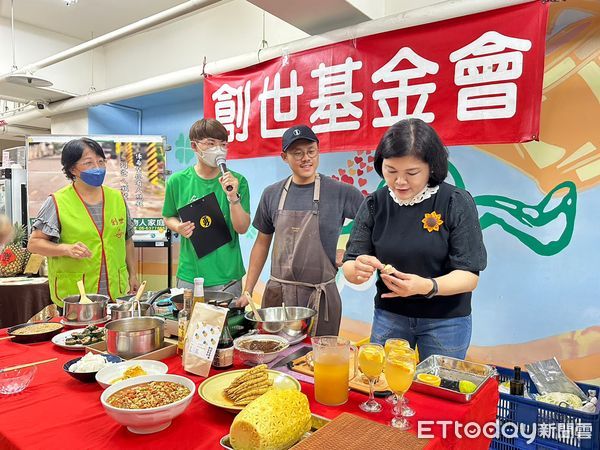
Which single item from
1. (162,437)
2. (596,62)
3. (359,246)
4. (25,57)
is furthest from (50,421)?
(25,57)

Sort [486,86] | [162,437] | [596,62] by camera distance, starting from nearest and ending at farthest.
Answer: [162,437]
[486,86]
[596,62]

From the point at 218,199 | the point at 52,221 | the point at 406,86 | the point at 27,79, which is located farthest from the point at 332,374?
the point at 27,79

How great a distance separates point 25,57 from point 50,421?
5.77 meters

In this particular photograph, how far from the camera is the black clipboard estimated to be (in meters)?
2.63

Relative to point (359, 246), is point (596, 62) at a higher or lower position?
higher

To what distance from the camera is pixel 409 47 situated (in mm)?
2805

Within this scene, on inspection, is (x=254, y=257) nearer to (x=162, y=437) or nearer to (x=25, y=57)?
(x=162, y=437)

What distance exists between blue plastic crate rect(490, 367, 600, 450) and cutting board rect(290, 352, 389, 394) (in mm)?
1485

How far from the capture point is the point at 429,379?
56.4 inches

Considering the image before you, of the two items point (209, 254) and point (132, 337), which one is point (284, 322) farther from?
point (209, 254)

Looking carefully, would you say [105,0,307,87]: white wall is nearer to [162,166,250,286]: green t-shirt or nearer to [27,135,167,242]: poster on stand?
[27,135,167,242]: poster on stand

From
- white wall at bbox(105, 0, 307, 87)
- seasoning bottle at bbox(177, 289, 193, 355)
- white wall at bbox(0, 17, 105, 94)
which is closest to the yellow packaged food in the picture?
seasoning bottle at bbox(177, 289, 193, 355)

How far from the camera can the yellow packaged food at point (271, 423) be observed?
1.03m

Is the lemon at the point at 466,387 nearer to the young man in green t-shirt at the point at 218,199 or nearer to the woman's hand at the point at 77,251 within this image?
the young man in green t-shirt at the point at 218,199
